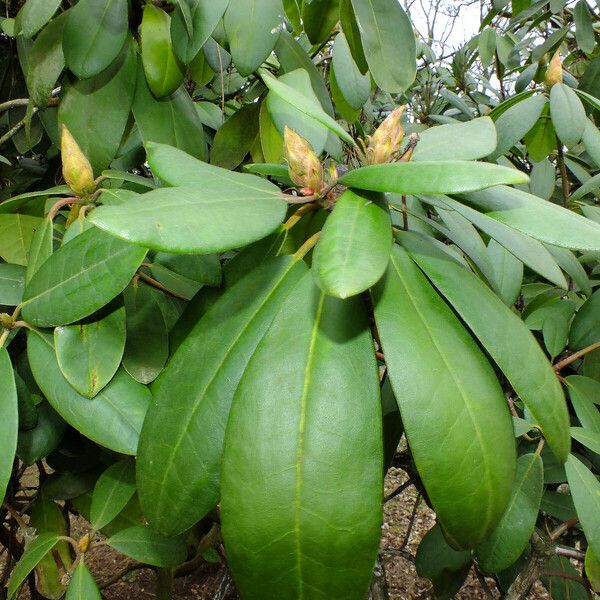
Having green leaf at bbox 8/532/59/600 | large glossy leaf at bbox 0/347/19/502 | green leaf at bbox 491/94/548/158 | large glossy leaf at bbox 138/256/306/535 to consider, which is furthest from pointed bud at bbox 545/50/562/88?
green leaf at bbox 8/532/59/600

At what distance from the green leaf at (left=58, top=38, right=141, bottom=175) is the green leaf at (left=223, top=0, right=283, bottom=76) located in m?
0.20

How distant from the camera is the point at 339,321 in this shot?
0.45m

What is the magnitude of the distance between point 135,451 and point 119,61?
0.61 metres

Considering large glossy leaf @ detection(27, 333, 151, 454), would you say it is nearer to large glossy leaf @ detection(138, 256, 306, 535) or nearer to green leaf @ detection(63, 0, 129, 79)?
large glossy leaf @ detection(138, 256, 306, 535)

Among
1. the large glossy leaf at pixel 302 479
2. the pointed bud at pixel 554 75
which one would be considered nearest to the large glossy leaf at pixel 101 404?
the large glossy leaf at pixel 302 479

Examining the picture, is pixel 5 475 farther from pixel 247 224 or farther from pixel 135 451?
pixel 247 224

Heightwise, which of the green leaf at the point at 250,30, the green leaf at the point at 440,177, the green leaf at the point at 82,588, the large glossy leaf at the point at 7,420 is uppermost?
the green leaf at the point at 250,30

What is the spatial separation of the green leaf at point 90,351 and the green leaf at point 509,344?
0.30m

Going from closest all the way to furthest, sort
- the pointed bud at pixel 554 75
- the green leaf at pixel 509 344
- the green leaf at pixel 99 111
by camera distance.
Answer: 1. the green leaf at pixel 509 344
2. the green leaf at pixel 99 111
3. the pointed bud at pixel 554 75

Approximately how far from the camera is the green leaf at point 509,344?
45 centimetres

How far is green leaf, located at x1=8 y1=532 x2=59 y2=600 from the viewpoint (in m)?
0.70

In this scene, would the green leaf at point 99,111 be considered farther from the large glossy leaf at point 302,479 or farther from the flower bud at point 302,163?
the large glossy leaf at point 302,479

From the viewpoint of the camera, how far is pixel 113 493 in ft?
2.56

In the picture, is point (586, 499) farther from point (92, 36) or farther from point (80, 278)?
point (92, 36)
